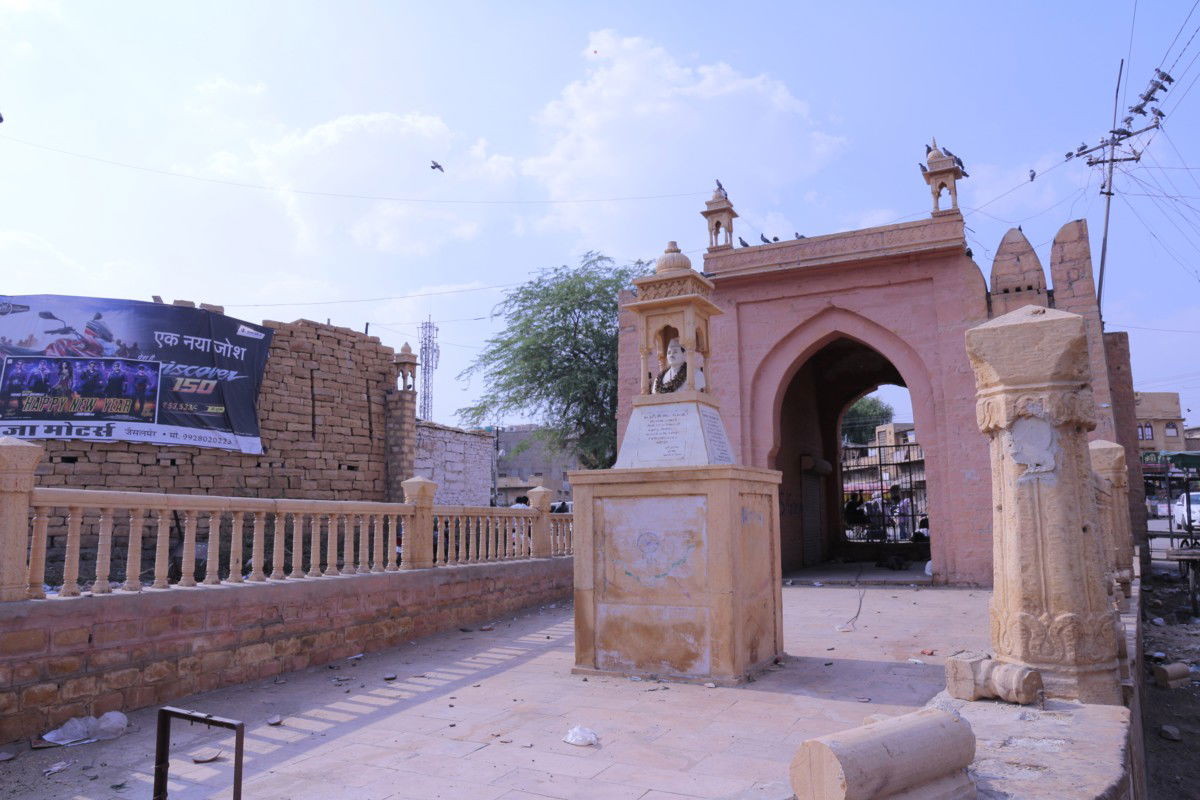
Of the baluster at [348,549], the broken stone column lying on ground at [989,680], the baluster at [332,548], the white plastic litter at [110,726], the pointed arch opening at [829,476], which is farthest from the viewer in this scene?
the pointed arch opening at [829,476]

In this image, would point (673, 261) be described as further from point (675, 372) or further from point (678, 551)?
point (678, 551)

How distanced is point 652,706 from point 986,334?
10.2ft

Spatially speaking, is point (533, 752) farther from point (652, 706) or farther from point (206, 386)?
point (206, 386)

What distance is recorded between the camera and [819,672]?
20.4 ft

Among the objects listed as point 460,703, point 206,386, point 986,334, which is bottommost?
Answer: point 460,703

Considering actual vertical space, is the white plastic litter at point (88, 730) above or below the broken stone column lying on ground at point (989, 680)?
below

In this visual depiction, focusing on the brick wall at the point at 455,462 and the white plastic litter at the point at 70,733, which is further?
the brick wall at the point at 455,462

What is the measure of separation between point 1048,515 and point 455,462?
18.8 m

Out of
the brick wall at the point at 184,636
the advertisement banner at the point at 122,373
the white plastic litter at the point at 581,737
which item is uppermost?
the advertisement banner at the point at 122,373

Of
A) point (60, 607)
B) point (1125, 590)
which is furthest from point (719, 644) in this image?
point (1125, 590)

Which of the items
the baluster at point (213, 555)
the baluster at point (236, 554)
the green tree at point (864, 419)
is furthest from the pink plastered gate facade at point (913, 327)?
the green tree at point (864, 419)

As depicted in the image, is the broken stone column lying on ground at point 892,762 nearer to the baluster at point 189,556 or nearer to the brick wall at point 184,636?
the brick wall at point 184,636

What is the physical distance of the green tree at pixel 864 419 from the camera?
41.3m

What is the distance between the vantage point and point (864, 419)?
4138cm
